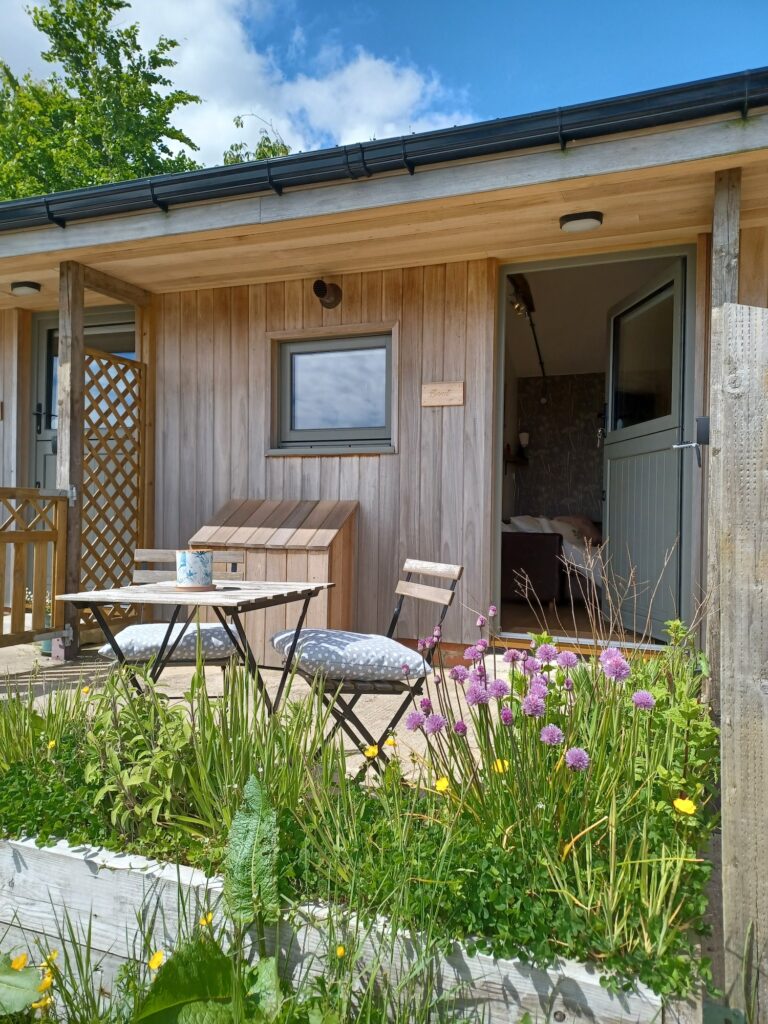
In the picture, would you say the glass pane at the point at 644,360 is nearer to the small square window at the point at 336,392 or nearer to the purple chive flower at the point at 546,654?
the small square window at the point at 336,392

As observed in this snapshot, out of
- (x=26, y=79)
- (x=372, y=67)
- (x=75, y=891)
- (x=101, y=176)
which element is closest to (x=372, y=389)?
(x=75, y=891)

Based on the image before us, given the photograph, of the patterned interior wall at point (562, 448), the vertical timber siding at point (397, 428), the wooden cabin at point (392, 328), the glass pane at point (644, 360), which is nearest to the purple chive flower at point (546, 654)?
the wooden cabin at point (392, 328)

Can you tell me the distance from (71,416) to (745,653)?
445cm

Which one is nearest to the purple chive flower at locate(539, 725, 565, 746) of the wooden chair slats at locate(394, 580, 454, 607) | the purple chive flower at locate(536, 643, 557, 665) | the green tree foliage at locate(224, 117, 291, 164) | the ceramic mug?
the purple chive flower at locate(536, 643, 557, 665)

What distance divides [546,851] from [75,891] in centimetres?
95

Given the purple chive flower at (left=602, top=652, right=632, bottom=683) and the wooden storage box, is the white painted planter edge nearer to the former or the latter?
the purple chive flower at (left=602, top=652, right=632, bottom=683)

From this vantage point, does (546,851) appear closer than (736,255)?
Yes

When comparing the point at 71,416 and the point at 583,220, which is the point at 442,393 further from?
the point at 71,416

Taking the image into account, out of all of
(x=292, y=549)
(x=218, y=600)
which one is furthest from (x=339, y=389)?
(x=218, y=600)

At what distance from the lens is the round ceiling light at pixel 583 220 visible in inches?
155

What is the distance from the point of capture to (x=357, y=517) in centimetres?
502

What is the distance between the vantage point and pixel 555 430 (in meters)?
10.1

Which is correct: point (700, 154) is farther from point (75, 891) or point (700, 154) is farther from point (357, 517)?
point (75, 891)

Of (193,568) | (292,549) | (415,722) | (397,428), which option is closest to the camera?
(415,722)
